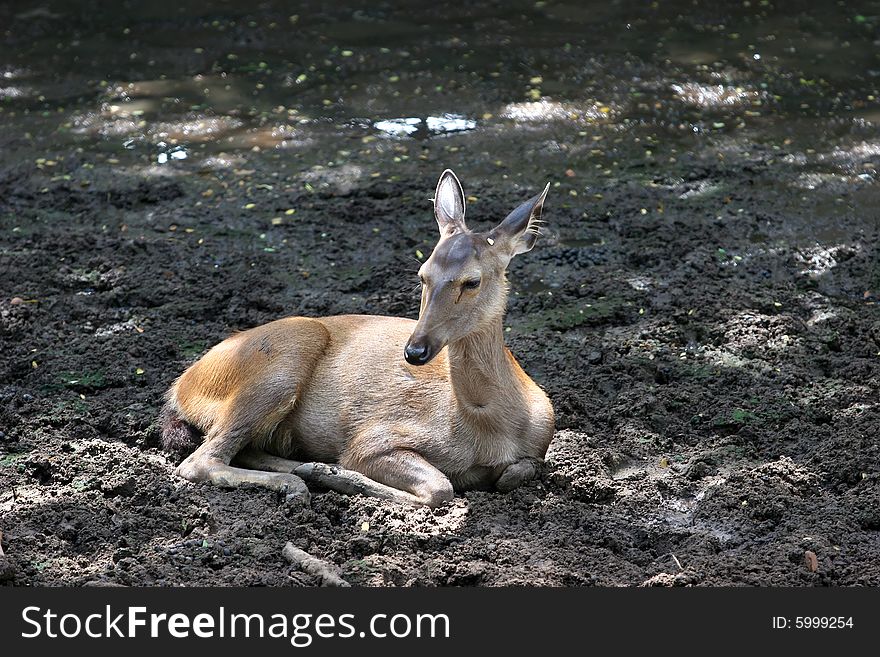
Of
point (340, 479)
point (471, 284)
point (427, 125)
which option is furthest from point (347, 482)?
point (427, 125)

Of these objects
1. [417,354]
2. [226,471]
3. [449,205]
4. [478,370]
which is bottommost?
[226,471]

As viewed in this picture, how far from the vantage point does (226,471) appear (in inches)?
218

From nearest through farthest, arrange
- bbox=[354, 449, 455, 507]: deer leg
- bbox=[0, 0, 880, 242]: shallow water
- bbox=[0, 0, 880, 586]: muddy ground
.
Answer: bbox=[0, 0, 880, 586]: muddy ground, bbox=[354, 449, 455, 507]: deer leg, bbox=[0, 0, 880, 242]: shallow water

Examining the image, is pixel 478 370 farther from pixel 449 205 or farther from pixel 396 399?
pixel 449 205

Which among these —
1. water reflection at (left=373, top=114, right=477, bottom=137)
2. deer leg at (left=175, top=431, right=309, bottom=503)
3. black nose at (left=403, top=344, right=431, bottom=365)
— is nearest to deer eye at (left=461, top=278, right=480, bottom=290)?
black nose at (left=403, top=344, right=431, bottom=365)

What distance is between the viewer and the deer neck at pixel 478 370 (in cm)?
549

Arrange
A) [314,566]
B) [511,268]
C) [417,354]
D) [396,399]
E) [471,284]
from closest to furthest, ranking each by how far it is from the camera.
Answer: [314,566], [417,354], [471,284], [396,399], [511,268]

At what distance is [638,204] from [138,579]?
195 inches

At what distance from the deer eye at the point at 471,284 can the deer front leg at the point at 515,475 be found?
2.78ft

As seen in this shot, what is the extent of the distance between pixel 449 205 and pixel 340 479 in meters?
1.39

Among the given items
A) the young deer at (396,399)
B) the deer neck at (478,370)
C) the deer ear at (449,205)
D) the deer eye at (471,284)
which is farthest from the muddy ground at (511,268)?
the deer ear at (449,205)

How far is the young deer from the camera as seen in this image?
17.6ft

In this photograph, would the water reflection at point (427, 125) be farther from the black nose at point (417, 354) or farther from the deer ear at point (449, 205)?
the black nose at point (417, 354)

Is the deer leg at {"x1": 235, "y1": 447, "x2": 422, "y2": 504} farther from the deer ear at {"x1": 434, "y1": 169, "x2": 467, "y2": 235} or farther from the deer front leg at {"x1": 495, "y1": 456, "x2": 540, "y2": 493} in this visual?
the deer ear at {"x1": 434, "y1": 169, "x2": 467, "y2": 235}
